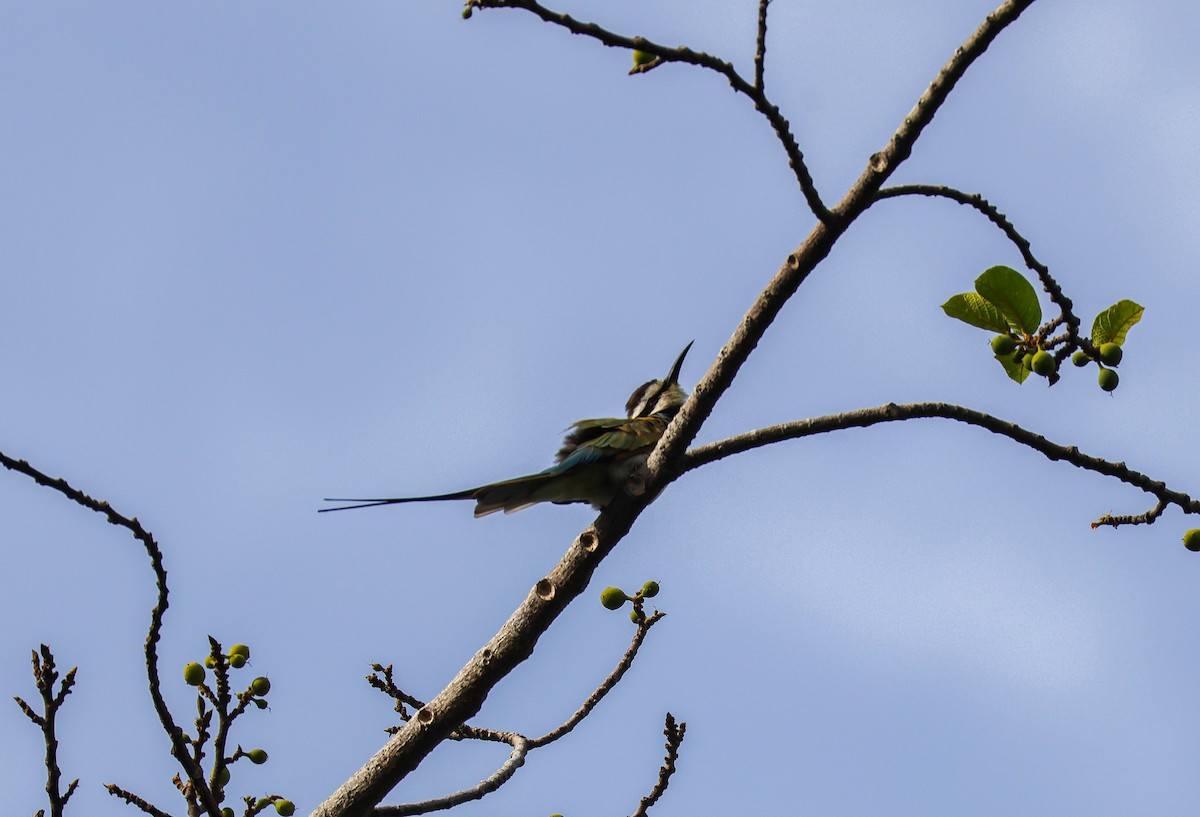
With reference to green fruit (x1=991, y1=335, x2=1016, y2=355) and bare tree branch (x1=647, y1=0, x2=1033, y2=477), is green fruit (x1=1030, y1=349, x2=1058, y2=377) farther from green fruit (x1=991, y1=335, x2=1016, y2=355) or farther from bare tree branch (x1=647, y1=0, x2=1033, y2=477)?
bare tree branch (x1=647, y1=0, x2=1033, y2=477)

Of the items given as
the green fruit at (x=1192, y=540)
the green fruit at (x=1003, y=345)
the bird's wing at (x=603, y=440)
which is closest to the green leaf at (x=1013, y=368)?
the green fruit at (x=1003, y=345)

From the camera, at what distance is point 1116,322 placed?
152 inches

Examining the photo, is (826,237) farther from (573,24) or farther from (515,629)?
(515,629)

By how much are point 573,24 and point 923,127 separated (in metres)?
1.06

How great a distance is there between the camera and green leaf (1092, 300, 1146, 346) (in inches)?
151

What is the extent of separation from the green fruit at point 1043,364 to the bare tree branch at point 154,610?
9.10ft

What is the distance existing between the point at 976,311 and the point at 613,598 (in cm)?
181

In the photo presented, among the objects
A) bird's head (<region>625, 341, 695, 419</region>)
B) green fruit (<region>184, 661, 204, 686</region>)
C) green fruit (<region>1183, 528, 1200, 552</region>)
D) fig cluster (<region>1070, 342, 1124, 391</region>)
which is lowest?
green fruit (<region>1183, 528, 1200, 552</region>)

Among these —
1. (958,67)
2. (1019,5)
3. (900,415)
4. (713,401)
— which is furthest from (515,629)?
(1019,5)

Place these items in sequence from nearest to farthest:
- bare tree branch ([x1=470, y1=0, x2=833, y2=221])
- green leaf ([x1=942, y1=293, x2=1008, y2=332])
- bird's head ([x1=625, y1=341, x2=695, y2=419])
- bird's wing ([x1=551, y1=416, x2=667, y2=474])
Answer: bare tree branch ([x1=470, y1=0, x2=833, y2=221])
green leaf ([x1=942, y1=293, x2=1008, y2=332])
bird's wing ([x1=551, y1=416, x2=667, y2=474])
bird's head ([x1=625, y1=341, x2=695, y2=419])

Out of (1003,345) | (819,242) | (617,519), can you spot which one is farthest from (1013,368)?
(617,519)

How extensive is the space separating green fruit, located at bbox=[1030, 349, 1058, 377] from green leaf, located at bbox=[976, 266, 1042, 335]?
116 millimetres

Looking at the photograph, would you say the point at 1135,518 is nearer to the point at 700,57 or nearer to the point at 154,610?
the point at 700,57

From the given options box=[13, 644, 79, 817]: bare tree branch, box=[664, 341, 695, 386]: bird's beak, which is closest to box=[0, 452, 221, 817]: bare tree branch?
box=[13, 644, 79, 817]: bare tree branch
